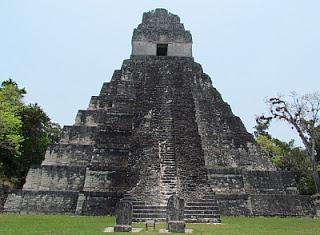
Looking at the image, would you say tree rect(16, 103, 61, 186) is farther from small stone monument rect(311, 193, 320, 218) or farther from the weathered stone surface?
the weathered stone surface

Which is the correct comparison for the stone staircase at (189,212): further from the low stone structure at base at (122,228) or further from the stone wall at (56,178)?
the stone wall at (56,178)

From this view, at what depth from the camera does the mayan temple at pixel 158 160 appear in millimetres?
14664

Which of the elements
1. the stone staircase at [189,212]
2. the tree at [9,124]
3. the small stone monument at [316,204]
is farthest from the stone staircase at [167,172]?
the tree at [9,124]

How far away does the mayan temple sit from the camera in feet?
48.1

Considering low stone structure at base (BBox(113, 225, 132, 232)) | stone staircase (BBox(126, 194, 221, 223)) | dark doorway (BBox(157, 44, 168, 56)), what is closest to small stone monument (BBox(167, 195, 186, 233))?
low stone structure at base (BBox(113, 225, 132, 232))

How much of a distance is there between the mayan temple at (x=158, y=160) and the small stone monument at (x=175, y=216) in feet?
6.29

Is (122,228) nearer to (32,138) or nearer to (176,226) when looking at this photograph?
(176,226)

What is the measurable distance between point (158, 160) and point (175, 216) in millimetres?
4345

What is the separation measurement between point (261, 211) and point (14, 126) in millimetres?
11189

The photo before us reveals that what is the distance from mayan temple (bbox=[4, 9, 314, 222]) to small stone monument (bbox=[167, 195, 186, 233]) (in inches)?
75.4

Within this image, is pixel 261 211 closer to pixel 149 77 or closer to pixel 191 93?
pixel 191 93

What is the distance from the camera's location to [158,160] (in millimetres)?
15375

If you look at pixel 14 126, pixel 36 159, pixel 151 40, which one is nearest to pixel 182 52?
pixel 151 40

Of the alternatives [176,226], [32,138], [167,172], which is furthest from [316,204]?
[32,138]
